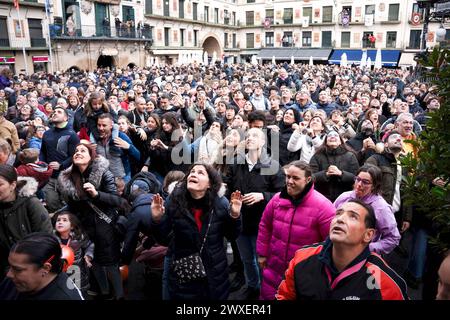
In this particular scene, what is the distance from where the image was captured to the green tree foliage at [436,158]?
75.9 inches

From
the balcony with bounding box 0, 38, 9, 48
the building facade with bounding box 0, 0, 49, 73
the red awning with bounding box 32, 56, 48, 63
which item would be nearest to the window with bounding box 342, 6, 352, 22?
the building facade with bounding box 0, 0, 49, 73

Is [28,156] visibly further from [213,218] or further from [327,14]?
[327,14]

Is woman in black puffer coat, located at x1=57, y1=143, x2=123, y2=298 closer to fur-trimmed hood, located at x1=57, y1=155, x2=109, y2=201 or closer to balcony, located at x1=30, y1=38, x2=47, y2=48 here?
fur-trimmed hood, located at x1=57, y1=155, x2=109, y2=201

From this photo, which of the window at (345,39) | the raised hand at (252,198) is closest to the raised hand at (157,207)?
the raised hand at (252,198)

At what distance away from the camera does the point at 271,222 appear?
3441 mm

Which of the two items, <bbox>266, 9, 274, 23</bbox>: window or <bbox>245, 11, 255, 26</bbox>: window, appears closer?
<bbox>266, 9, 274, 23</bbox>: window

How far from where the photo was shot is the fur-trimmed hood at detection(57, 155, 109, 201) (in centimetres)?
366

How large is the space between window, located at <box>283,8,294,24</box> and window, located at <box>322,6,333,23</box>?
399 cm

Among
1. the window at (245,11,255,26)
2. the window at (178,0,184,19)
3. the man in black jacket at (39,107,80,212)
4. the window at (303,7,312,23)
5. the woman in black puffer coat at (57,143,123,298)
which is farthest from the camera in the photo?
the window at (245,11,255,26)

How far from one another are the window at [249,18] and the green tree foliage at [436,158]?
4916 centimetres

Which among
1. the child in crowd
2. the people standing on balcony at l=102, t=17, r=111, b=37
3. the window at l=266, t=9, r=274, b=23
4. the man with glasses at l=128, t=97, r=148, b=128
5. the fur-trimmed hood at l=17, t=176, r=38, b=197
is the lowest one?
the child in crowd

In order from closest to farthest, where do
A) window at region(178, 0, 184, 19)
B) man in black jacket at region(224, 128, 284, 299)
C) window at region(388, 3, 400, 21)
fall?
1. man in black jacket at region(224, 128, 284, 299)
2. window at region(178, 0, 184, 19)
3. window at region(388, 3, 400, 21)

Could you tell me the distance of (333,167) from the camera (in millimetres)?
4219
